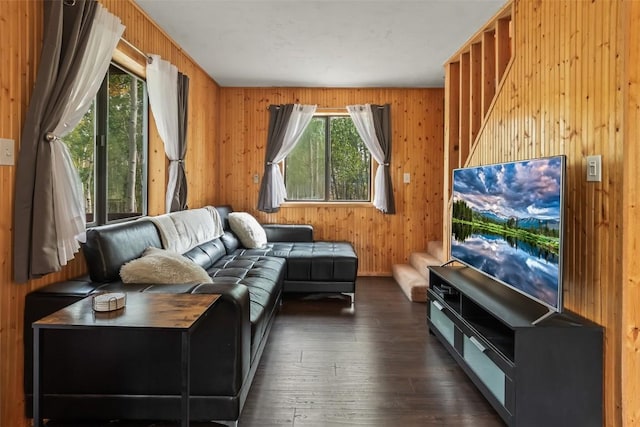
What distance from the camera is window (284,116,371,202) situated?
5.82 metres

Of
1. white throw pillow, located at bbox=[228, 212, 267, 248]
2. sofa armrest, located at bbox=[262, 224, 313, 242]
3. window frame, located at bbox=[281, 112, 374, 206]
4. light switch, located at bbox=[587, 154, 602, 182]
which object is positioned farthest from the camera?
window frame, located at bbox=[281, 112, 374, 206]

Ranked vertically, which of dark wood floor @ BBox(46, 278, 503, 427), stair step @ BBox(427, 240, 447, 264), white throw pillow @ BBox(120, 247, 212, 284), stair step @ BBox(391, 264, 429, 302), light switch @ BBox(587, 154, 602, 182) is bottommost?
dark wood floor @ BBox(46, 278, 503, 427)

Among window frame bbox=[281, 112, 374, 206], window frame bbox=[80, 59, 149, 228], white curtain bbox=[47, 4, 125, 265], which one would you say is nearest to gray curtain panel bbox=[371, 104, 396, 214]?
window frame bbox=[281, 112, 374, 206]

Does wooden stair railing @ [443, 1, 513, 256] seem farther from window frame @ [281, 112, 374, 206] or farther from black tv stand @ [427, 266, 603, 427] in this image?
black tv stand @ [427, 266, 603, 427]

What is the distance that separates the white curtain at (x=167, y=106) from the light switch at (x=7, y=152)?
1.64m

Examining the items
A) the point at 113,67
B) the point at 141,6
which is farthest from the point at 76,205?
the point at 141,6

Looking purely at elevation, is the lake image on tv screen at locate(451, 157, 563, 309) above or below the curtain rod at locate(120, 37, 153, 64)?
below

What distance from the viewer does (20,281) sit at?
78.4 inches

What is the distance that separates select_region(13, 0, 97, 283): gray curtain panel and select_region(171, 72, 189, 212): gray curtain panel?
1.78m

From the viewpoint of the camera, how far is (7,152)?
1.96 m

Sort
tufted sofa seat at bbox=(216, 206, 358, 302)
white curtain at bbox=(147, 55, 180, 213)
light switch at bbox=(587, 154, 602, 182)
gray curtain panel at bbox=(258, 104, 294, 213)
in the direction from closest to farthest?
light switch at bbox=(587, 154, 602, 182) < white curtain at bbox=(147, 55, 180, 213) < tufted sofa seat at bbox=(216, 206, 358, 302) < gray curtain panel at bbox=(258, 104, 294, 213)

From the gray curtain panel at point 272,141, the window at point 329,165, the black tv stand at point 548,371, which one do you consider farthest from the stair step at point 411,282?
the black tv stand at point 548,371

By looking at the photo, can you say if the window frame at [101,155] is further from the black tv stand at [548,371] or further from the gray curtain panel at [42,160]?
Answer: the black tv stand at [548,371]

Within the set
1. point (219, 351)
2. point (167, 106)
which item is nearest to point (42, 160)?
point (219, 351)
